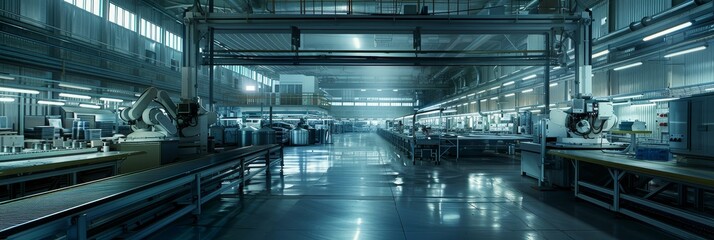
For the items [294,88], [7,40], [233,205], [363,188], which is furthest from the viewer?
[294,88]

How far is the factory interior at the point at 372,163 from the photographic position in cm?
374

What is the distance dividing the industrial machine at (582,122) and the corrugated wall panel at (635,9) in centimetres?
449

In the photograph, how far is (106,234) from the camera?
267 cm

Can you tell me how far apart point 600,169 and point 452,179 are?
281 cm

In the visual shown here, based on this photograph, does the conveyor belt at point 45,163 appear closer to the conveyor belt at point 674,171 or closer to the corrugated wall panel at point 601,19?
the conveyor belt at point 674,171

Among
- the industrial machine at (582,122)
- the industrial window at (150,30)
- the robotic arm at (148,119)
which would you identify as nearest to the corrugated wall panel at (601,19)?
the industrial machine at (582,122)

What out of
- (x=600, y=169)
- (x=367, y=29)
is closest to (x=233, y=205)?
(x=367, y=29)

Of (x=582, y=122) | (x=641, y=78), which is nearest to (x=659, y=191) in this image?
(x=582, y=122)

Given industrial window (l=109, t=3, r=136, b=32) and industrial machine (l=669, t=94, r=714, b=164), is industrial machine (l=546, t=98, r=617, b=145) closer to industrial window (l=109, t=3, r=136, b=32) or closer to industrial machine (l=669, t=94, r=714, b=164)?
industrial machine (l=669, t=94, r=714, b=164)

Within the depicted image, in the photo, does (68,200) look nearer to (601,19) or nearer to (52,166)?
(52,166)

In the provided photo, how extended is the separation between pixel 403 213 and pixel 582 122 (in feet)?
13.5

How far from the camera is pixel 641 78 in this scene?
10633 millimetres

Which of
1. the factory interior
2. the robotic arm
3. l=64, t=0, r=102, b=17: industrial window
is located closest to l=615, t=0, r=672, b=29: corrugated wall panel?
the factory interior

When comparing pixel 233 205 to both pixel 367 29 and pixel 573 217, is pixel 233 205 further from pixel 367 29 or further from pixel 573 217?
pixel 573 217
